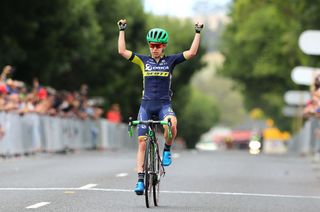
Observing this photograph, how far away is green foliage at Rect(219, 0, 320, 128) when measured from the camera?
207 feet

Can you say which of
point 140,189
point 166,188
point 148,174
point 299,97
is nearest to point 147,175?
point 148,174

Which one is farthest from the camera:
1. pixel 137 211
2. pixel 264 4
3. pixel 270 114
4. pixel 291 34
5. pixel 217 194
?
pixel 270 114

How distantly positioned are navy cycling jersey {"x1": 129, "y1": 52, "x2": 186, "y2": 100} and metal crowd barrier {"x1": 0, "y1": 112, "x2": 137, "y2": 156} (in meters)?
14.1

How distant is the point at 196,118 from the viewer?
13050 cm

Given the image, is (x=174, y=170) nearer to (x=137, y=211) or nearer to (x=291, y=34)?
(x=137, y=211)

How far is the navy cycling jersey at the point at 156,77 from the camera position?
14188 mm

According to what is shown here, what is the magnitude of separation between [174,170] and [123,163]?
3409 millimetres

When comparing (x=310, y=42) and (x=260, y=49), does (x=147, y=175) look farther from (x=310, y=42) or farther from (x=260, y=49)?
(x=260, y=49)

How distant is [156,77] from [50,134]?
64.4 feet

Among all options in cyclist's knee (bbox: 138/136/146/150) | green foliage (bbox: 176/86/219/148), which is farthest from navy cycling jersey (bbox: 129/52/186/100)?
green foliage (bbox: 176/86/219/148)

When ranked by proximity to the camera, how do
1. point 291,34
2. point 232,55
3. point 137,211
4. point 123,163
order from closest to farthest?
point 137,211 < point 123,163 < point 291,34 < point 232,55

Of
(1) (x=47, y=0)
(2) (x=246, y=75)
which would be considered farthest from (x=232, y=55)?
(1) (x=47, y=0)

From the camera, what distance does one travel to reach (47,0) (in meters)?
42.9

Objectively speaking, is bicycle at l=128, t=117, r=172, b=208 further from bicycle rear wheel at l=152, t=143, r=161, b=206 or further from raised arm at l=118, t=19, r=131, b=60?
raised arm at l=118, t=19, r=131, b=60
